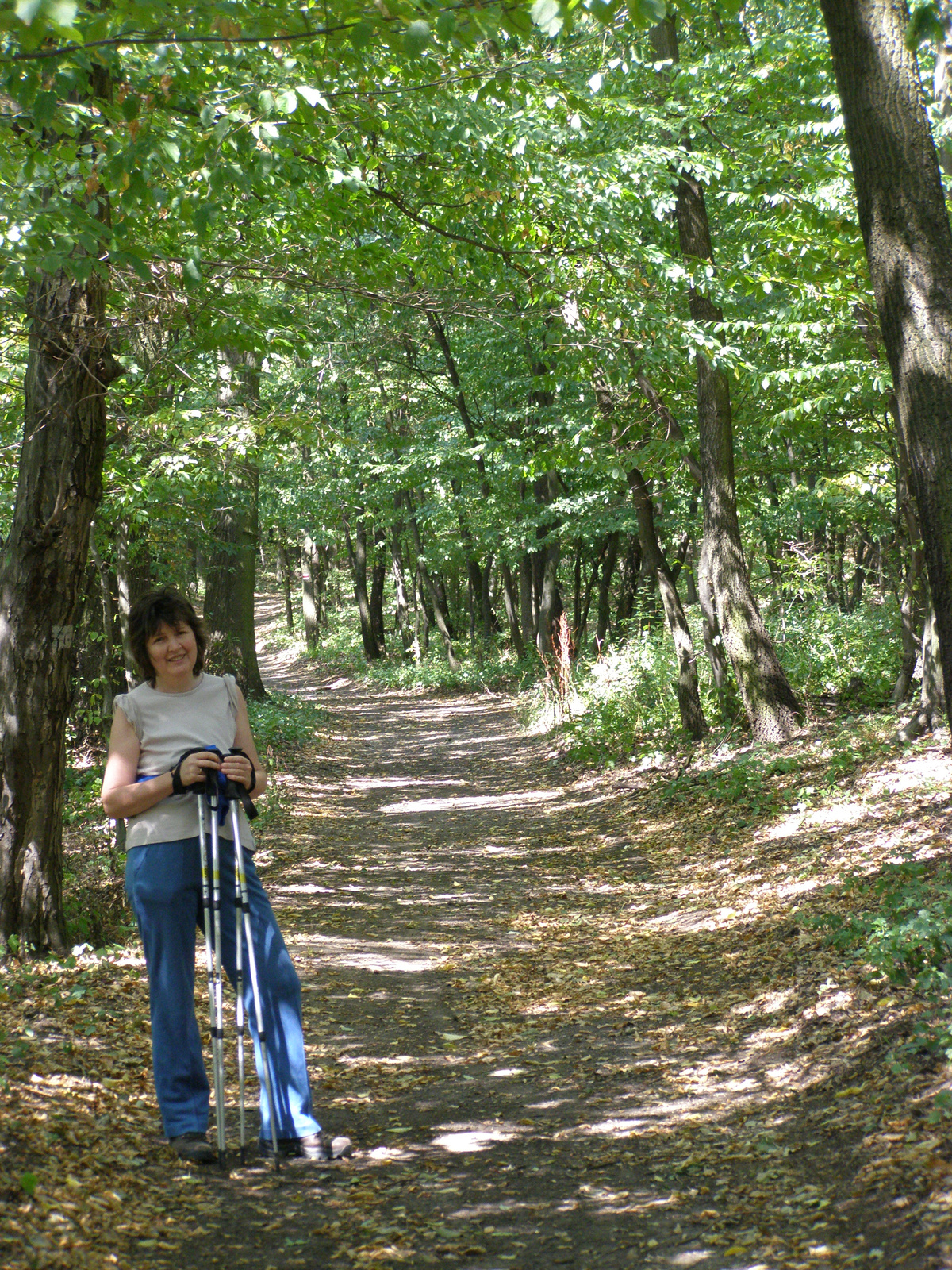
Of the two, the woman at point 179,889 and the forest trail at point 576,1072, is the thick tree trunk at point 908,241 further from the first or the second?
the woman at point 179,889

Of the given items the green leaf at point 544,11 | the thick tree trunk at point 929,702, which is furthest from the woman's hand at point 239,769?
the thick tree trunk at point 929,702

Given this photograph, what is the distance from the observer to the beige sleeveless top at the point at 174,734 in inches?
143

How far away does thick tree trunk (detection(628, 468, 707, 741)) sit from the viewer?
11.6 metres

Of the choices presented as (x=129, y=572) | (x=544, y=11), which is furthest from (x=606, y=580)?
(x=544, y=11)

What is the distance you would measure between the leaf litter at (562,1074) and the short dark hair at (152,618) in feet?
5.57

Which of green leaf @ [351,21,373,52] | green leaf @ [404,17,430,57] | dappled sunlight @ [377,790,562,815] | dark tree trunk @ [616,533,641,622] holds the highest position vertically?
green leaf @ [351,21,373,52]

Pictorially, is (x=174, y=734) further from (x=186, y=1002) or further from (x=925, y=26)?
(x=925, y=26)

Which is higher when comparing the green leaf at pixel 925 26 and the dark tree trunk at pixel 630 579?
the green leaf at pixel 925 26

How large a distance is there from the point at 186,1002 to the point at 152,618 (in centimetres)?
138

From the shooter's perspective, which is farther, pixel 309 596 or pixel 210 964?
pixel 309 596

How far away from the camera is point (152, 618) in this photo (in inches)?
148

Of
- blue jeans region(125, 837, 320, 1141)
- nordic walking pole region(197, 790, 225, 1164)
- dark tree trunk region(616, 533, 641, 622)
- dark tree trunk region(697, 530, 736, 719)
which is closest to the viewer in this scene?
nordic walking pole region(197, 790, 225, 1164)

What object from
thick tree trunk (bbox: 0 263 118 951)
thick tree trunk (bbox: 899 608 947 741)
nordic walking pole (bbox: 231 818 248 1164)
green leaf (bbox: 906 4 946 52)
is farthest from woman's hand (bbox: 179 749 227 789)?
thick tree trunk (bbox: 899 608 947 741)

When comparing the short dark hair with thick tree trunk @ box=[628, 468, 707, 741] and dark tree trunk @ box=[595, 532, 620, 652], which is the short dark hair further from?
dark tree trunk @ box=[595, 532, 620, 652]
